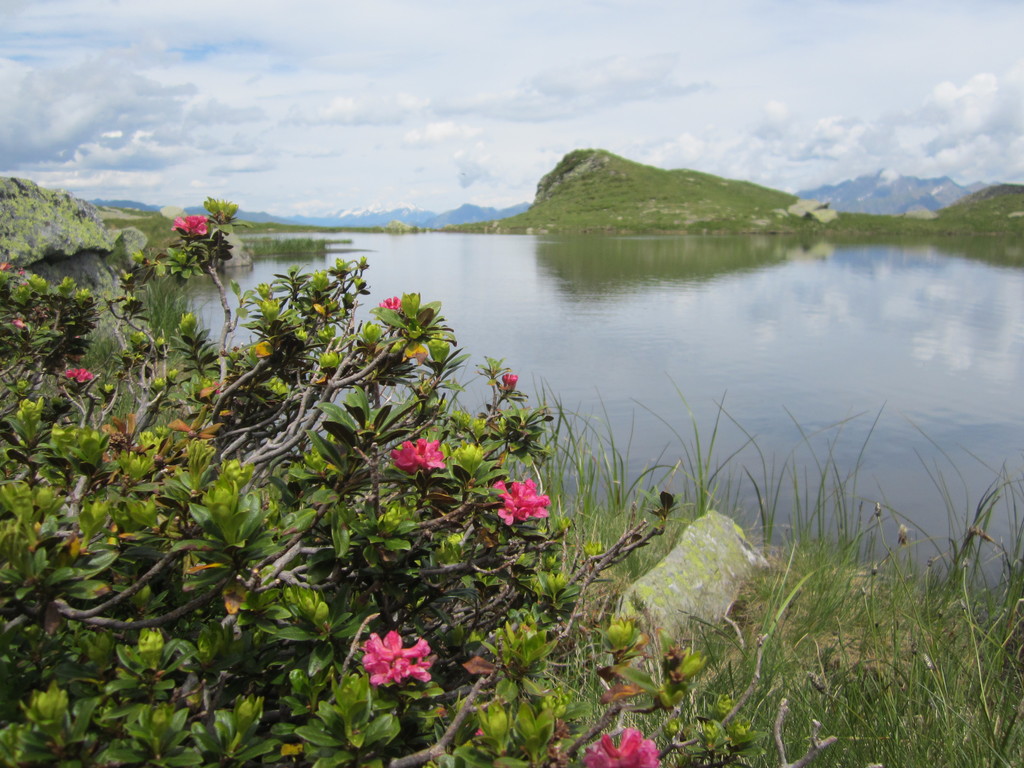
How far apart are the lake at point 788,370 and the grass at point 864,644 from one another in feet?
1.37

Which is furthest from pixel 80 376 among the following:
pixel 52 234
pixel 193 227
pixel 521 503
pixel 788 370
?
pixel 788 370

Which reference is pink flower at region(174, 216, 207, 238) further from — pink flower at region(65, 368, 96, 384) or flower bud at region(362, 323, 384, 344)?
flower bud at region(362, 323, 384, 344)

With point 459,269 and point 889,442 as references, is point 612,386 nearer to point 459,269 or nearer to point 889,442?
point 889,442

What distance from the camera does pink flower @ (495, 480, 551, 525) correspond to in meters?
1.29

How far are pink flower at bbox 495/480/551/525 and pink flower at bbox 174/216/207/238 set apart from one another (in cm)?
178

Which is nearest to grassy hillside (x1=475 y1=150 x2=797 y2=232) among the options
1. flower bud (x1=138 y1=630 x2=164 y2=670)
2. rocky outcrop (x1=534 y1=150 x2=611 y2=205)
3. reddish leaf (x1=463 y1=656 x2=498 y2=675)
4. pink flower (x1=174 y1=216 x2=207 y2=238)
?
rocky outcrop (x1=534 y1=150 x2=611 y2=205)

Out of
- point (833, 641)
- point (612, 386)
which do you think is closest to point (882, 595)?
point (833, 641)

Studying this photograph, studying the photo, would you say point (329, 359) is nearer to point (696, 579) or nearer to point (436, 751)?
point (436, 751)

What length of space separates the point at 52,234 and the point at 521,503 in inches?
276

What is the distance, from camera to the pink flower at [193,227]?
2361mm

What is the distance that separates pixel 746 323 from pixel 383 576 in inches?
391

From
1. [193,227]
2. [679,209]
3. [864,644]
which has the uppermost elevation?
[679,209]

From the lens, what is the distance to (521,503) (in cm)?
131

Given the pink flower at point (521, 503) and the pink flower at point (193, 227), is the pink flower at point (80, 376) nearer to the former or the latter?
the pink flower at point (193, 227)
